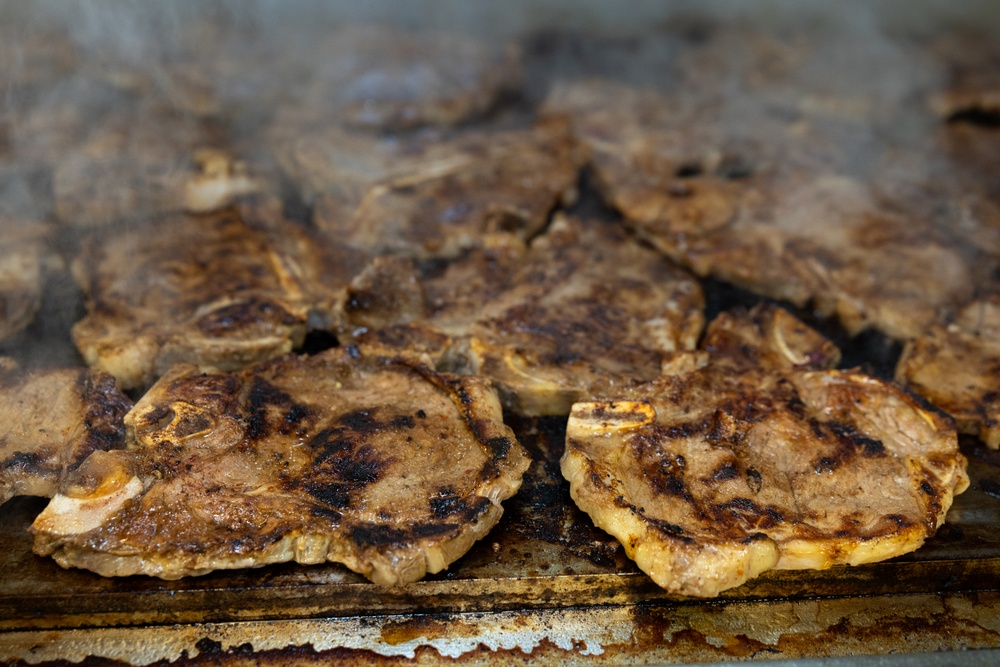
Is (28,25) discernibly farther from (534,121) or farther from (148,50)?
(534,121)

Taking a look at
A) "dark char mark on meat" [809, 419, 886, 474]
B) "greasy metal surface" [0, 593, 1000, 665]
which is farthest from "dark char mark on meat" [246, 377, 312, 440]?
"dark char mark on meat" [809, 419, 886, 474]

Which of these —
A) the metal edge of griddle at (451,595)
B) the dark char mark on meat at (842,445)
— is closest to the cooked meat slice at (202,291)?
the metal edge of griddle at (451,595)

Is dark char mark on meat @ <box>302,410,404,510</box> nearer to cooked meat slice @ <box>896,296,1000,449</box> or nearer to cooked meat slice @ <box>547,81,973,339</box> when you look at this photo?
cooked meat slice @ <box>547,81,973,339</box>

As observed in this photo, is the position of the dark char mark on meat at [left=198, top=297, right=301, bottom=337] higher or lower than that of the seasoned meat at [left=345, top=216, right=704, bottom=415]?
higher

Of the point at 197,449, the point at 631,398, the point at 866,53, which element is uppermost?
the point at 197,449

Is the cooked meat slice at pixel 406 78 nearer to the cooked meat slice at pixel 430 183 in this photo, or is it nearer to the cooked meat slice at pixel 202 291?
the cooked meat slice at pixel 430 183

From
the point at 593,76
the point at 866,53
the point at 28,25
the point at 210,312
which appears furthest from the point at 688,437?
the point at 28,25
